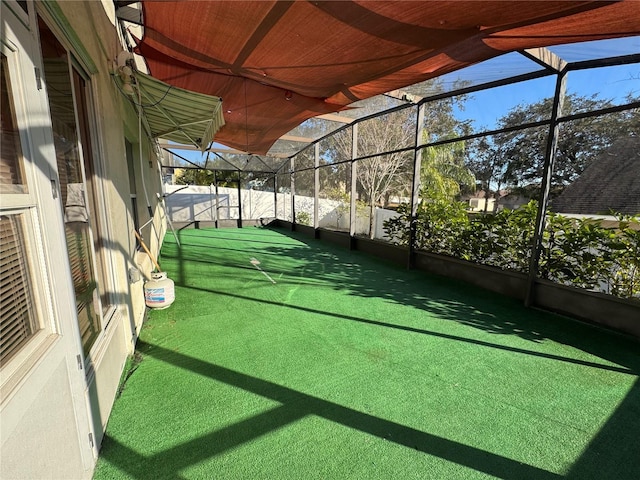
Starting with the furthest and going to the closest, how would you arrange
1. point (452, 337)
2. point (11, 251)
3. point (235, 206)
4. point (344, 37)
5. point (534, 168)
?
point (235, 206) < point (534, 168) < point (452, 337) < point (344, 37) < point (11, 251)

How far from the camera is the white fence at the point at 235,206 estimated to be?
11.1 metres

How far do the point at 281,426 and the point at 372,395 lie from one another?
0.67 m

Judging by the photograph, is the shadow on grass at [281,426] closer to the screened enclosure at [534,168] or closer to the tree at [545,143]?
the screened enclosure at [534,168]

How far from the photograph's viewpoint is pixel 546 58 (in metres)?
3.10

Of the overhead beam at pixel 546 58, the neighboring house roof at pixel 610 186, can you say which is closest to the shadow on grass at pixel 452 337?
the neighboring house roof at pixel 610 186

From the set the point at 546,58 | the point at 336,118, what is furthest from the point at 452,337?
the point at 336,118

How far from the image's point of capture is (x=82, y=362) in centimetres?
130

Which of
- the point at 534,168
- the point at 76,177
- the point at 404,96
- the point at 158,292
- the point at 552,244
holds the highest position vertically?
the point at 404,96

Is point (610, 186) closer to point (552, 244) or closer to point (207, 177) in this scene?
point (552, 244)

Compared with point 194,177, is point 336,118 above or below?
above

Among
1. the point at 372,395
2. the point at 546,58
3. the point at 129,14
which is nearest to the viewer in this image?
the point at 372,395

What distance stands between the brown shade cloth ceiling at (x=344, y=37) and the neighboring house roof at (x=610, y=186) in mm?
1803

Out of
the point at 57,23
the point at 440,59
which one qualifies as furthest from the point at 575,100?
the point at 57,23

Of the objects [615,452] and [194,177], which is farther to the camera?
[194,177]
